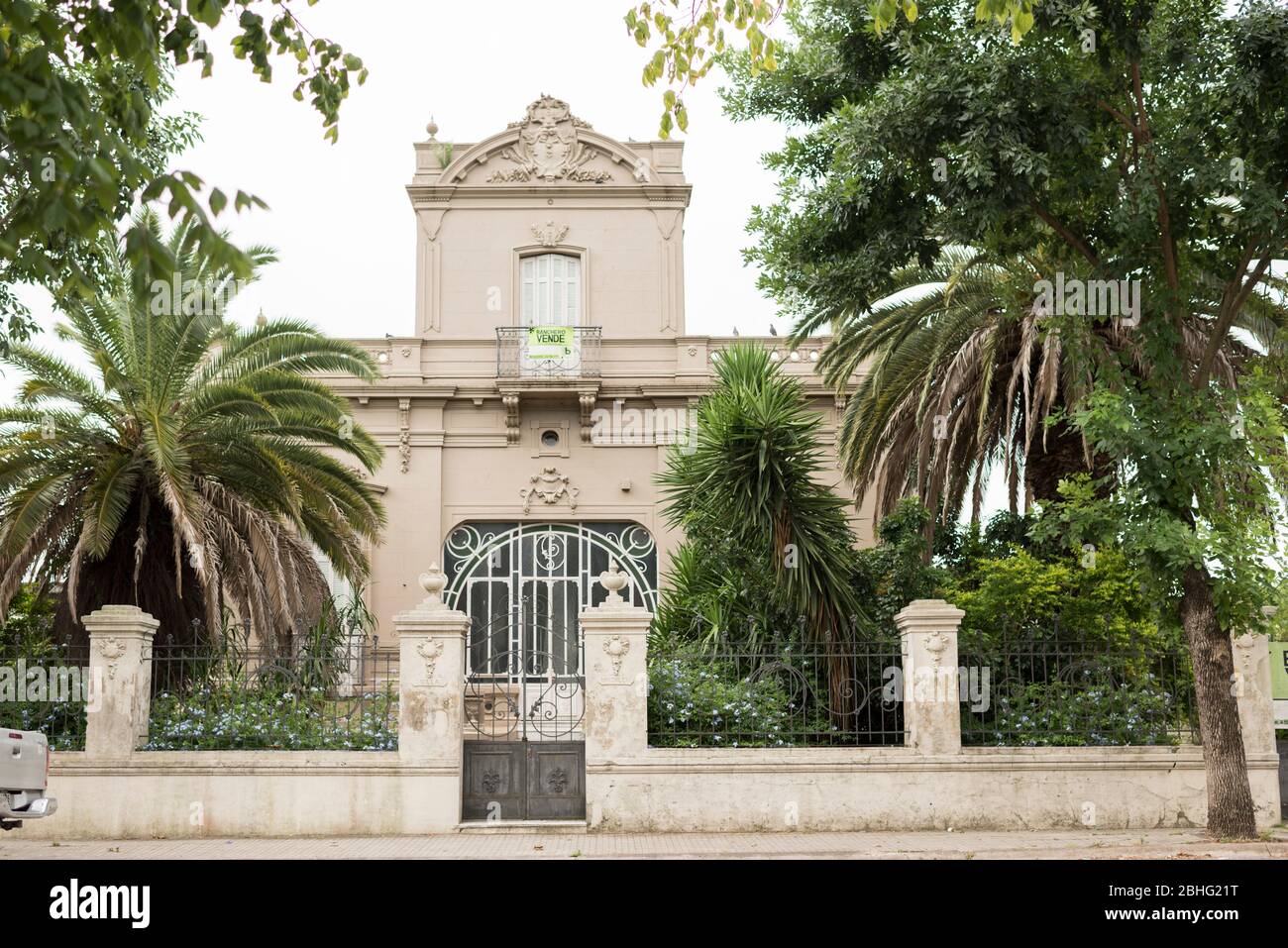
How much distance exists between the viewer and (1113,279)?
483 inches

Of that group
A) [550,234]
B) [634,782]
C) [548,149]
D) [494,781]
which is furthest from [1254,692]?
[548,149]

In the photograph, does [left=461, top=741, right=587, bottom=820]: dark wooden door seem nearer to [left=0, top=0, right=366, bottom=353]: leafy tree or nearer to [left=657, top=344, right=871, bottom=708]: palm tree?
[left=657, top=344, right=871, bottom=708]: palm tree

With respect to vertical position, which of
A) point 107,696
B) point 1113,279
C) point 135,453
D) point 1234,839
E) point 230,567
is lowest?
point 1234,839

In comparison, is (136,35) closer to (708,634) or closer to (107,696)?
(107,696)

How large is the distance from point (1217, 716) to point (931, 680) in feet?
8.32

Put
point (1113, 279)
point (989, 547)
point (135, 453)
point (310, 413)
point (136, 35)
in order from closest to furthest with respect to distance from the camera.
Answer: point (136, 35), point (1113, 279), point (135, 453), point (310, 413), point (989, 547)

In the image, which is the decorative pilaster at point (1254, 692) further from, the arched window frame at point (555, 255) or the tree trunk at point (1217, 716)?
the arched window frame at point (555, 255)

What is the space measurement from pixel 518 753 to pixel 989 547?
8.17 meters

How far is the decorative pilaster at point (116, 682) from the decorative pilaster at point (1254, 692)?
10.6m

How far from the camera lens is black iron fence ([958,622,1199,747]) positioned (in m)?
13.1

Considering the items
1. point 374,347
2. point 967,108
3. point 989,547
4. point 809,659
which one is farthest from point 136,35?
point 374,347

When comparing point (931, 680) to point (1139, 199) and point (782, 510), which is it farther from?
point (1139, 199)

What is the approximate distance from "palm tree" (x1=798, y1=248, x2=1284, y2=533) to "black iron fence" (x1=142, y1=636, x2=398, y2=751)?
7.30 meters

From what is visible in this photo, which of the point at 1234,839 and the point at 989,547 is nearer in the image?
the point at 1234,839
